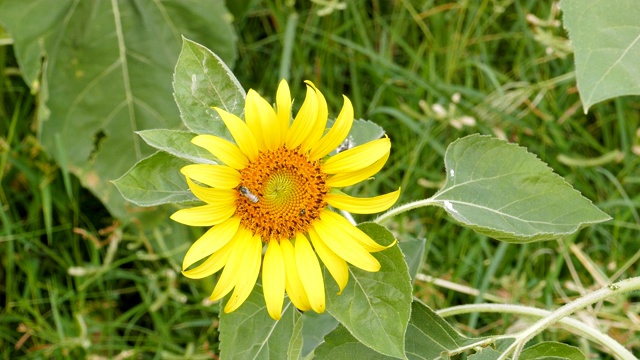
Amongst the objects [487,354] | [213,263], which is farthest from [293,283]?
[487,354]

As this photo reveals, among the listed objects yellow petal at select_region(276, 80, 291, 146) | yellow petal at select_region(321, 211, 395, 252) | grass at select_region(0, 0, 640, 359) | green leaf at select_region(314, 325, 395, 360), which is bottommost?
grass at select_region(0, 0, 640, 359)

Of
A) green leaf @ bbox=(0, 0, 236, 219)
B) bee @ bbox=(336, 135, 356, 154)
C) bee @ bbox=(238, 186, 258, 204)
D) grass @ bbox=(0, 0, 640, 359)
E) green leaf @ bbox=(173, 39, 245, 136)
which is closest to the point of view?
bee @ bbox=(238, 186, 258, 204)

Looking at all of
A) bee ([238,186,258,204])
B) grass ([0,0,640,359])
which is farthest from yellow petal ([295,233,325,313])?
grass ([0,0,640,359])

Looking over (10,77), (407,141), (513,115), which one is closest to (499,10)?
(513,115)

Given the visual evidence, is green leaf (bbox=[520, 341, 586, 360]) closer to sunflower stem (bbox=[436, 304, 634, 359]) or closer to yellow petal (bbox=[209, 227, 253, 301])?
sunflower stem (bbox=[436, 304, 634, 359])

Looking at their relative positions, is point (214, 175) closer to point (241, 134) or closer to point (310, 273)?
point (241, 134)

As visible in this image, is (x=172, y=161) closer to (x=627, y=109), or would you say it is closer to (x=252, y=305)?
(x=252, y=305)
